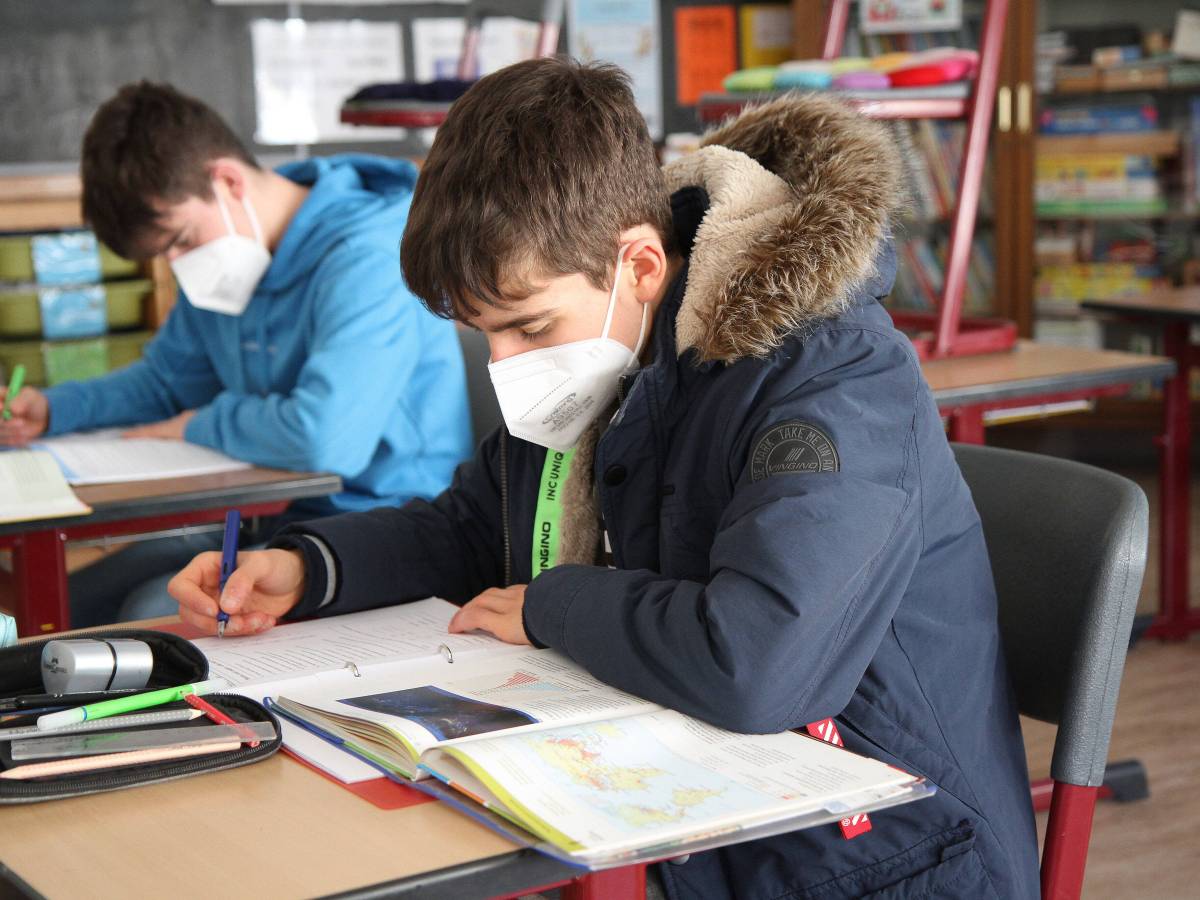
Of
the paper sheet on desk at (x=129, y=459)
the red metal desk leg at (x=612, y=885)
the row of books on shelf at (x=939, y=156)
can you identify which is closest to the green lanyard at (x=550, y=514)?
the red metal desk leg at (x=612, y=885)

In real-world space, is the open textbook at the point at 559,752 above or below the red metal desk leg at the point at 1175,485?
above

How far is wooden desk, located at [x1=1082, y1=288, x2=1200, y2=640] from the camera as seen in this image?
308 centimetres

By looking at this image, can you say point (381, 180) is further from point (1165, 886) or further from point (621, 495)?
point (1165, 886)

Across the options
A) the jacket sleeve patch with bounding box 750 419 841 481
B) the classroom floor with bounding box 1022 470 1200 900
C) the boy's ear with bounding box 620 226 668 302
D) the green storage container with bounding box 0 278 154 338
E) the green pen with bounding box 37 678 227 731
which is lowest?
the classroom floor with bounding box 1022 470 1200 900

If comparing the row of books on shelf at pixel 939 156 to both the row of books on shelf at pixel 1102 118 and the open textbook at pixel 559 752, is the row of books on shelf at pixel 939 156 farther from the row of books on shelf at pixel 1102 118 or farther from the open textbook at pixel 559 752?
the open textbook at pixel 559 752

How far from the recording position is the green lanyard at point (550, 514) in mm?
1332

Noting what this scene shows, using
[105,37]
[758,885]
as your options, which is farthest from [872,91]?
[105,37]

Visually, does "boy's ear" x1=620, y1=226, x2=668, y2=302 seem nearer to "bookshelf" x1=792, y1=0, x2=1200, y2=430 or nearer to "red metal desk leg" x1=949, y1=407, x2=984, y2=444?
"red metal desk leg" x1=949, y1=407, x2=984, y2=444

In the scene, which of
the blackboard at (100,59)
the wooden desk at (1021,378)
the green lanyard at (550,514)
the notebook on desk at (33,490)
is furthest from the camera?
the blackboard at (100,59)

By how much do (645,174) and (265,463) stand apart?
1.04 meters

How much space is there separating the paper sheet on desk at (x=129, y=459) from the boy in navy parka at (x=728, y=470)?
0.74 m

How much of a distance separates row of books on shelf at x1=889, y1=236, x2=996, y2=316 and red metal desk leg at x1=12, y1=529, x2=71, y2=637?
10.6 ft

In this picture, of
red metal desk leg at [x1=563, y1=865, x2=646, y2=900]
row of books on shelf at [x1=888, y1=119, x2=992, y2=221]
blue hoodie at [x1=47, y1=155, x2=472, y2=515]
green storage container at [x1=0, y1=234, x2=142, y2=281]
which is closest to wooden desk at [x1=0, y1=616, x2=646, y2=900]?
red metal desk leg at [x1=563, y1=865, x2=646, y2=900]

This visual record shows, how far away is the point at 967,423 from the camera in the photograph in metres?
2.46
